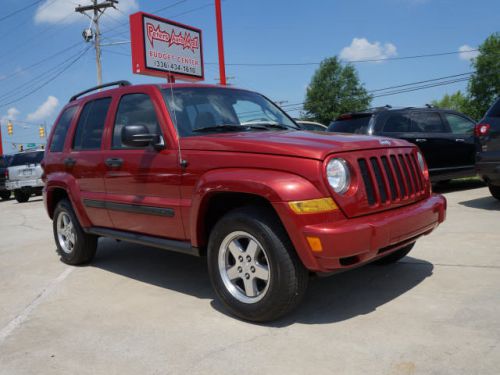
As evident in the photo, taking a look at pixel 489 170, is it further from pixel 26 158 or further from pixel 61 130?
pixel 26 158

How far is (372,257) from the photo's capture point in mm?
3146

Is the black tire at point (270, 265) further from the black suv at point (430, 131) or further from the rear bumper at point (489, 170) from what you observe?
the black suv at point (430, 131)

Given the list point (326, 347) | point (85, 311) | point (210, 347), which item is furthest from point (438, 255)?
point (85, 311)

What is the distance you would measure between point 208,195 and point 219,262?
0.50 m

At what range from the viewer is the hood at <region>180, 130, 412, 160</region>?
3.12 metres

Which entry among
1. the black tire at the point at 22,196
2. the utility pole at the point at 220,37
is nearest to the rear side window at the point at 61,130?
the utility pole at the point at 220,37

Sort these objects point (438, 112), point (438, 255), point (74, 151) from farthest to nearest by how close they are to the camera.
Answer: point (438, 112)
point (74, 151)
point (438, 255)

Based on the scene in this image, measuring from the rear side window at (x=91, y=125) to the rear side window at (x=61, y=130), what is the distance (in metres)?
0.29

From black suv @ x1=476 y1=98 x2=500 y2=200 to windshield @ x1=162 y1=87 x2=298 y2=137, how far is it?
137 inches

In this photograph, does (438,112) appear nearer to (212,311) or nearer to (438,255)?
(438,255)

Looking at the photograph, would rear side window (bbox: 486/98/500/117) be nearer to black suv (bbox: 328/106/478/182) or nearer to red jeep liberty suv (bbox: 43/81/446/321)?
black suv (bbox: 328/106/478/182)

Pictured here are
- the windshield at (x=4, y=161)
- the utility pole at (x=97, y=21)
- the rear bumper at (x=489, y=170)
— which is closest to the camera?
the rear bumper at (x=489, y=170)

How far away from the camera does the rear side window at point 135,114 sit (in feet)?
13.6

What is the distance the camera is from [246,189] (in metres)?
3.18
